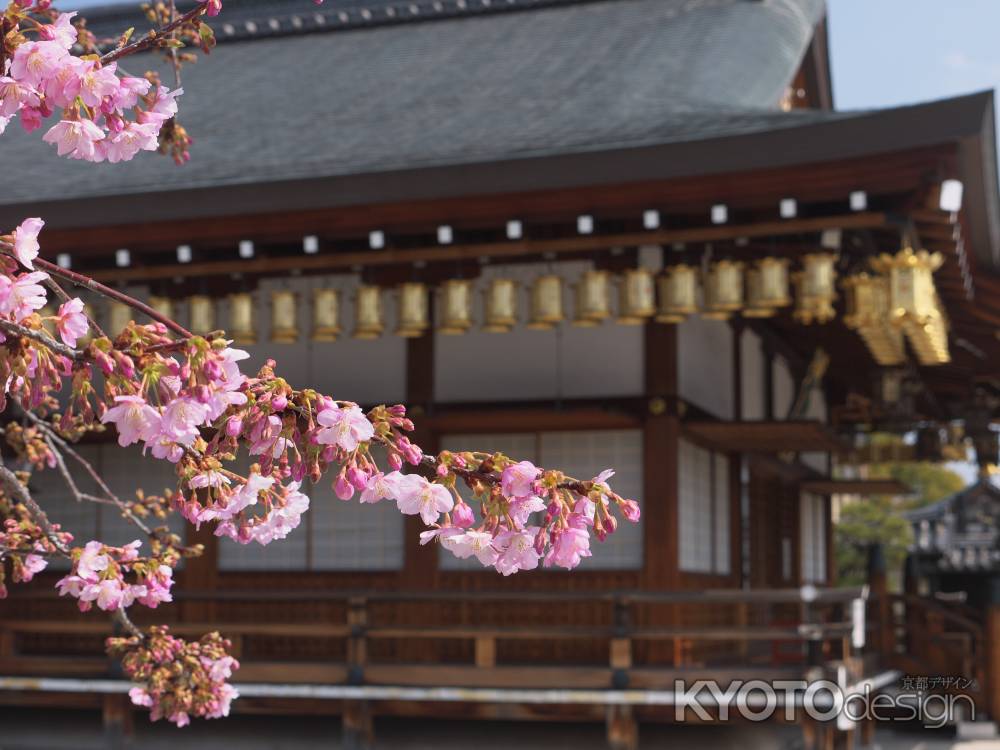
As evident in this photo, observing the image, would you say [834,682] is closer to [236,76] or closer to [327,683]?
[327,683]

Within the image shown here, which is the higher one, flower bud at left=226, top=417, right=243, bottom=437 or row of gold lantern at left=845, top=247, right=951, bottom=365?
row of gold lantern at left=845, top=247, right=951, bottom=365

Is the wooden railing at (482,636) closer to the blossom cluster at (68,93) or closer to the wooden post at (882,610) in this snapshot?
the wooden post at (882,610)

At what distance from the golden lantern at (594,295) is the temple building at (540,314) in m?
0.02

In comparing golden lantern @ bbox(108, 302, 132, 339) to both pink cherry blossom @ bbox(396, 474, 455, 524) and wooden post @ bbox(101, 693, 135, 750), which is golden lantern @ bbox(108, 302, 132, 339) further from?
pink cherry blossom @ bbox(396, 474, 455, 524)

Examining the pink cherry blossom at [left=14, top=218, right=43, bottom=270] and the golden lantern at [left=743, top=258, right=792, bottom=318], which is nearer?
the pink cherry blossom at [left=14, top=218, right=43, bottom=270]

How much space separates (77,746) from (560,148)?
546 cm

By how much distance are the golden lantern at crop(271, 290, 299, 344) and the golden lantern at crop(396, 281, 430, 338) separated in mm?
787

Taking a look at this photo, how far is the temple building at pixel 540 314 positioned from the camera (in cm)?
877

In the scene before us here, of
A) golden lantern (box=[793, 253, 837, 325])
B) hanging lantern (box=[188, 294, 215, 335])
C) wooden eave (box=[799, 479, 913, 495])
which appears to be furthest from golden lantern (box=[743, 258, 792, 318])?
wooden eave (box=[799, 479, 913, 495])

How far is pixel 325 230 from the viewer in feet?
31.4

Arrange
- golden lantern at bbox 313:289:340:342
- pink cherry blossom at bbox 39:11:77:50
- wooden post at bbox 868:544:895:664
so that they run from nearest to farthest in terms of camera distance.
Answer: pink cherry blossom at bbox 39:11:77:50
golden lantern at bbox 313:289:340:342
wooden post at bbox 868:544:895:664

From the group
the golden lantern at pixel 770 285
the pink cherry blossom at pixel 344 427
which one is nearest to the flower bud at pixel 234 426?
the pink cherry blossom at pixel 344 427

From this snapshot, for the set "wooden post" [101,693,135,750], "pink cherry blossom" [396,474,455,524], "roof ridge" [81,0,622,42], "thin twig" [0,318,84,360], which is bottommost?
"wooden post" [101,693,135,750]

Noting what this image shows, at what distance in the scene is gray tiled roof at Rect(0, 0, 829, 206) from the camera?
10211 millimetres
